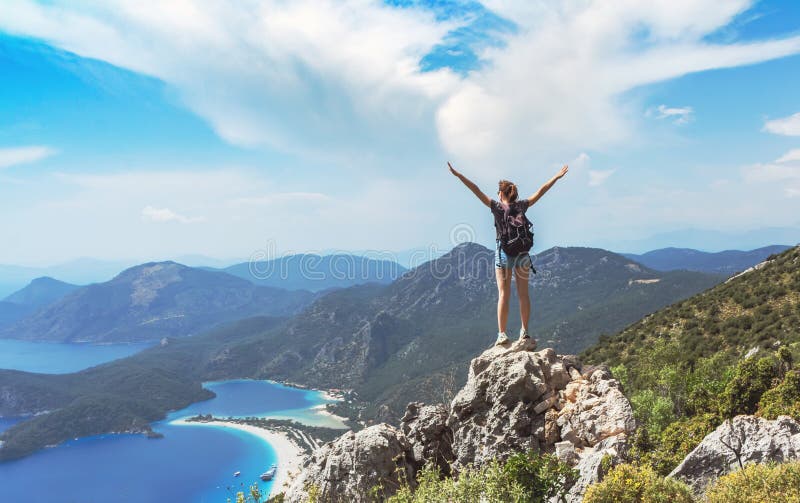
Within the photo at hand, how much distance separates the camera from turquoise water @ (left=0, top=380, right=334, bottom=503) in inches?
5581

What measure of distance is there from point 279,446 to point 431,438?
165829mm

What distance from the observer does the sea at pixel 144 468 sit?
142m

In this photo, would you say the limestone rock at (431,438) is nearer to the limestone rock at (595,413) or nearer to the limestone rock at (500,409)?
the limestone rock at (500,409)

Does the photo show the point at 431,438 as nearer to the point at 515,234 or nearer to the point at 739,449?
the point at 515,234

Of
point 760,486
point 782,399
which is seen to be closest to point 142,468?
point 782,399

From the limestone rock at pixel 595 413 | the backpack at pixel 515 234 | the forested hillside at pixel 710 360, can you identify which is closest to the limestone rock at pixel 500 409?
the limestone rock at pixel 595 413

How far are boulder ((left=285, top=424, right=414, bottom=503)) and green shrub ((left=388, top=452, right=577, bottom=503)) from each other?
3.91 metres

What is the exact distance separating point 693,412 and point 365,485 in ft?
59.7

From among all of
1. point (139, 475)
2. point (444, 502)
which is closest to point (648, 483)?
point (444, 502)

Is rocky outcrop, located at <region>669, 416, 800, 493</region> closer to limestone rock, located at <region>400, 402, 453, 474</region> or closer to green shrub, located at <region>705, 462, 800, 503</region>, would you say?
green shrub, located at <region>705, 462, 800, 503</region>

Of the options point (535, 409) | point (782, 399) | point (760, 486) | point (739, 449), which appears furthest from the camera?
point (782, 399)

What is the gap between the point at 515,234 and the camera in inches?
492

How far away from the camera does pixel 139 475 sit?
15475cm

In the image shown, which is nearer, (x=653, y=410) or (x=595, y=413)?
(x=595, y=413)
